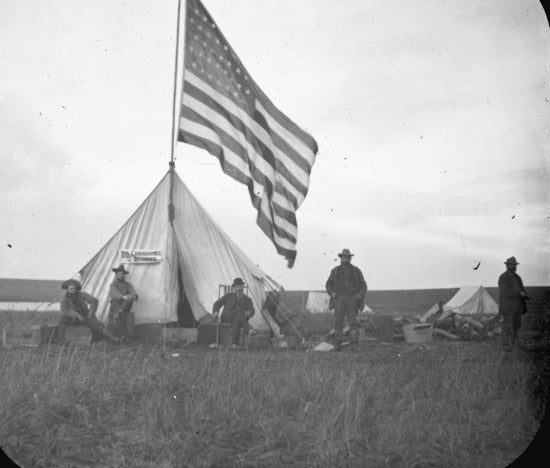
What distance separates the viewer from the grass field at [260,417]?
382cm

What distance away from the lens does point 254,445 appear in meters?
4.03

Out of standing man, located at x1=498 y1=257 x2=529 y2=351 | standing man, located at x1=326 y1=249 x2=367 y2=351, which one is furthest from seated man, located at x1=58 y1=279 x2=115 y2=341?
standing man, located at x1=498 y1=257 x2=529 y2=351

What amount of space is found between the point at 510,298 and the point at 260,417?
598 centimetres

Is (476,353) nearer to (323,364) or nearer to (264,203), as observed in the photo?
(323,364)

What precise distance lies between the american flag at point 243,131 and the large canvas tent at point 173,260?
3.91 feet

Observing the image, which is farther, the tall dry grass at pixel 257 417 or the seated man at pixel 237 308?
the seated man at pixel 237 308

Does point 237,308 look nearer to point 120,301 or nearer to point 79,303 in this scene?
point 120,301

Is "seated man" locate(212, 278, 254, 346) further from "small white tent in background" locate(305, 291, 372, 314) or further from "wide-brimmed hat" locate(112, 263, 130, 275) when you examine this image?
"small white tent in background" locate(305, 291, 372, 314)

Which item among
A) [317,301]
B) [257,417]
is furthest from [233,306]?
[317,301]

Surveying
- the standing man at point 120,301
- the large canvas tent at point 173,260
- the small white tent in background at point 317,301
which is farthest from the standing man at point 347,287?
the small white tent in background at point 317,301

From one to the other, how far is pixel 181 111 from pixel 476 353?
5519 mm

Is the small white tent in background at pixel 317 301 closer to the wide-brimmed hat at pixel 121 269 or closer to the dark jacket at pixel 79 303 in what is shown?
the wide-brimmed hat at pixel 121 269

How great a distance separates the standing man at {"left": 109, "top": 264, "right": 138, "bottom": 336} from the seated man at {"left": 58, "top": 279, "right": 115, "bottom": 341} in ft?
0.64

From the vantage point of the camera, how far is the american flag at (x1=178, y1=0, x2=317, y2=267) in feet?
31.2
